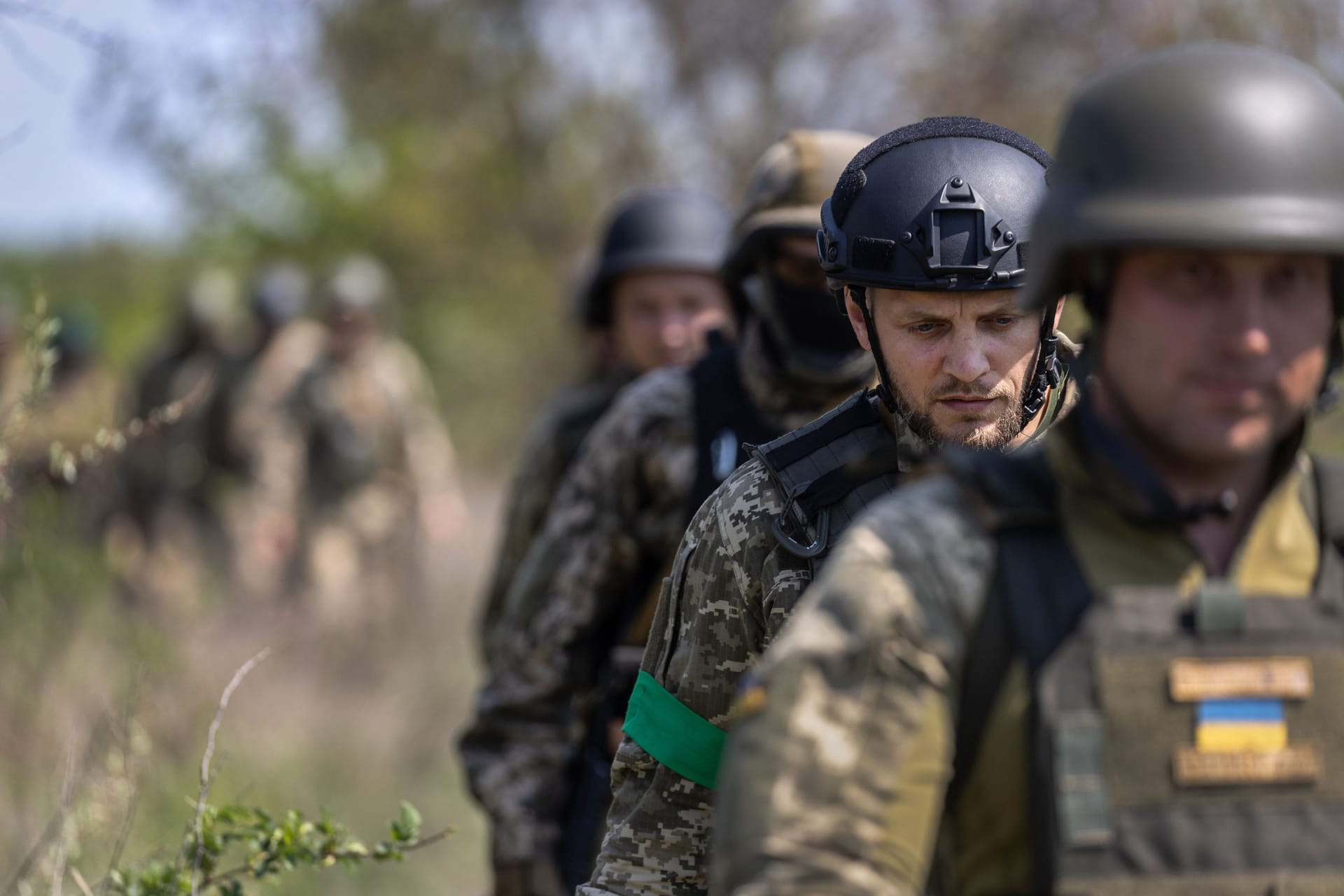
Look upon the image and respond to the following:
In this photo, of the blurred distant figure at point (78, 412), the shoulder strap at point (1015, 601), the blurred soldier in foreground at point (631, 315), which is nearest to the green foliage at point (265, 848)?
the shoulder strap at point (1015, 601)

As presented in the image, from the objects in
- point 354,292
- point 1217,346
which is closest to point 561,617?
point 1217,346

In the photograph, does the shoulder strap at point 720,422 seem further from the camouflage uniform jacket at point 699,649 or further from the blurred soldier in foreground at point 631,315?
the camouflage uniform jacket at point 699,649

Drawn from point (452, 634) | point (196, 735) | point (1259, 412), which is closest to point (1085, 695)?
point (1259, 412)

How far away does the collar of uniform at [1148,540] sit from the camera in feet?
5.94

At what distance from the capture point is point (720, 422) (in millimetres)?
4031

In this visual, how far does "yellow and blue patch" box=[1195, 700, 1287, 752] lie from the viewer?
5.75 feet

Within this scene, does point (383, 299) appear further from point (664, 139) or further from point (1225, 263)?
point (1225, 263)

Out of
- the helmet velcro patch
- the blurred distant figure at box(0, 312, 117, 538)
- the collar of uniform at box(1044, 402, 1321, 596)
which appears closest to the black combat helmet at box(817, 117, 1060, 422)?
the helmet velcro patch

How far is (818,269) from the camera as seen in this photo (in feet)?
13.1

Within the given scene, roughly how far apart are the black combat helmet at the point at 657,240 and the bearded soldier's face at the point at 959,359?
8.81ft

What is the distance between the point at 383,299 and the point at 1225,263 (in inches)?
469

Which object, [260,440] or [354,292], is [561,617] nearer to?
[260,440]

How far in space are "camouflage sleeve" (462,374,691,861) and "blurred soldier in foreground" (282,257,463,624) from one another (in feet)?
23.8

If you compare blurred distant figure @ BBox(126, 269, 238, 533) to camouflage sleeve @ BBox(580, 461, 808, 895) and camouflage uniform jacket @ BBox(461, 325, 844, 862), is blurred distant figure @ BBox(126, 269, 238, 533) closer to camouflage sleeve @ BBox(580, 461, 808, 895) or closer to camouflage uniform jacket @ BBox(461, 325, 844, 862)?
camouflage uniform jacket @ BBox(461, 325, 844, 862)
